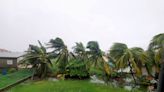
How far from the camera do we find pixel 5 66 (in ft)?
90.1

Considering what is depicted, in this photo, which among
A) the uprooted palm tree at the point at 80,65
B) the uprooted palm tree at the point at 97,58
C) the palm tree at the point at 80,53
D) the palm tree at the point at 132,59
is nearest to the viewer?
the palm tree at the point at 132,59

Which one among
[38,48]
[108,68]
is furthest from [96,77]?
[38,48]

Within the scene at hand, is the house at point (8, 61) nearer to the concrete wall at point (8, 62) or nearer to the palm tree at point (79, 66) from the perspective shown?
the concrete wall at point (8, 62)

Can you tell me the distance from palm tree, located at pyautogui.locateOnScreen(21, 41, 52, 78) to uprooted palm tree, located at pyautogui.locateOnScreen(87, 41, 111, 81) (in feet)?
15.6

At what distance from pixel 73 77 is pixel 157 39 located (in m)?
9.99

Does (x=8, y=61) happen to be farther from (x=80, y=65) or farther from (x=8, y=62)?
(x=80, y=65)

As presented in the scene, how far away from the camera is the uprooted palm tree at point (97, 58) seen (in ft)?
72.1

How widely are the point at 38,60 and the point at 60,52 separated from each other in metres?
2.75

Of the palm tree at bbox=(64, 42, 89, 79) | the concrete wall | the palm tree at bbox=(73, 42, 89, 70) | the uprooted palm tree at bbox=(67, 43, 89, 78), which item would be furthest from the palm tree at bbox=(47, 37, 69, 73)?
the concrete wall

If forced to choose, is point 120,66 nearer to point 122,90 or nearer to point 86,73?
point 122,90

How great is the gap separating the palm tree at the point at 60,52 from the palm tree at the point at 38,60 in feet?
3.75

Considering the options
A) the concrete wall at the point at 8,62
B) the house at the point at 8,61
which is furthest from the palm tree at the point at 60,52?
the concrete wall at the point at 8,62

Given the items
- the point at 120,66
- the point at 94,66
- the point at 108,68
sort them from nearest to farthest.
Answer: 1. the point at 120,66
2. the point at 108,68
3. the point at 94,66

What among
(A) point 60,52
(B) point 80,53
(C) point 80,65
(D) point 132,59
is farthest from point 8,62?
(D) point 132,59
